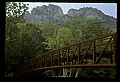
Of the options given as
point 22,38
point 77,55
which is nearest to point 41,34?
point 22,38

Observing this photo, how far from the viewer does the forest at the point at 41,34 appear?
9.56 ft

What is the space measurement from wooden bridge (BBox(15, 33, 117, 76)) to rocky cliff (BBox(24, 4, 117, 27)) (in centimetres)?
31

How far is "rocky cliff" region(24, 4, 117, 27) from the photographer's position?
2.96m

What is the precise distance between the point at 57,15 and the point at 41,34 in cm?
36

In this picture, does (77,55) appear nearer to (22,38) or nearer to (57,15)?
(57,15)

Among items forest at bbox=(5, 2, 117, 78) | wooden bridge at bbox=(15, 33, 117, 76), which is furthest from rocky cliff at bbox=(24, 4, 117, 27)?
wooden bridge at bbox=(15, 33, 117, 76)

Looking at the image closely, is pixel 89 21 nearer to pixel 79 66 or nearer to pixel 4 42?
pixel 79 66

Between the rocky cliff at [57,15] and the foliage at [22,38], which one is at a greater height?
the rocky cliff at [57,15]

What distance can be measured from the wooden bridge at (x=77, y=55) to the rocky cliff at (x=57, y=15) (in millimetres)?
312

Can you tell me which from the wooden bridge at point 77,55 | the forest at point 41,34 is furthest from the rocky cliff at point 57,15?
the wooden bridge at point 77,55

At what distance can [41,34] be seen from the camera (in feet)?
10.0

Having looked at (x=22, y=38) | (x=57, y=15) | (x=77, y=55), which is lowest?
(x=77, y=55)

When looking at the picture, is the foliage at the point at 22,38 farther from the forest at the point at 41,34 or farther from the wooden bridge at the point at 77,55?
the wooden bridge at the point at 77,55

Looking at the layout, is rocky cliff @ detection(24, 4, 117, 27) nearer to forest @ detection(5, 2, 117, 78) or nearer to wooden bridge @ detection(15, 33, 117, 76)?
forest @ detection(5, 2, 117, 78)
